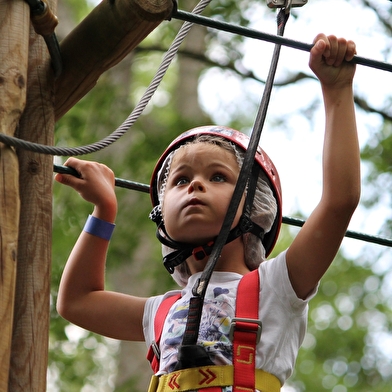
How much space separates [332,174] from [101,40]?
93cm

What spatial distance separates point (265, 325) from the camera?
7.86ft

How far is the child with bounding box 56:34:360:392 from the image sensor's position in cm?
236

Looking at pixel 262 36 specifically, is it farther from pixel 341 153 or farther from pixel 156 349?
pixel 156 349

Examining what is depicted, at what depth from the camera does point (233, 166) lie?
110 inches

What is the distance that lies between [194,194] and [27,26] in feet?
2.63

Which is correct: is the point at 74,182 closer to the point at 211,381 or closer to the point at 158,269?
the point at 211,381

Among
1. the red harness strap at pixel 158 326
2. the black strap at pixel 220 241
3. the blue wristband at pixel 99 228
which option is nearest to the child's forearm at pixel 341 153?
the black strap at pixel 220 241

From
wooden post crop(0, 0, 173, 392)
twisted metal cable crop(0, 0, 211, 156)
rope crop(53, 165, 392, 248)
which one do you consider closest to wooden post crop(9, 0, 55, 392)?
wooden post crop(0, 0, 173, 392)

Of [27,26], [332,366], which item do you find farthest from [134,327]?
[332,366]

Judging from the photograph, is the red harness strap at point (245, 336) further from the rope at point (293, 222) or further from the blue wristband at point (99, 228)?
the rope at point (293, 222)

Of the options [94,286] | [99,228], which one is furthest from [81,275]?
[99,228]

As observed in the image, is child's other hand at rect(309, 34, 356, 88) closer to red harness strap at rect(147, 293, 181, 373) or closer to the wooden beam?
the wooden beam

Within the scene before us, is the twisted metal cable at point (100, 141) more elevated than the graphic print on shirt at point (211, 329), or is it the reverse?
the twisted metal cable at point (100, 141)

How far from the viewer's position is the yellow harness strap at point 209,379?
2.27 meters
